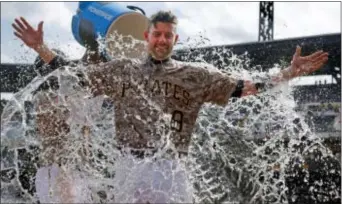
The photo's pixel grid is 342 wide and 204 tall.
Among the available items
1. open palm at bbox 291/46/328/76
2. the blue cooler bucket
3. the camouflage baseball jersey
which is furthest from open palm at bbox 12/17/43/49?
the blue cooler bucket

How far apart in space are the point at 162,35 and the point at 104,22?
2.54 metres

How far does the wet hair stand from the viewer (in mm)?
3590

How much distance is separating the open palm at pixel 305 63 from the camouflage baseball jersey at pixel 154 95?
1.72ft

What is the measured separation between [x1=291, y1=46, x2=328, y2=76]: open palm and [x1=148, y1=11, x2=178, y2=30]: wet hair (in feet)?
2.56

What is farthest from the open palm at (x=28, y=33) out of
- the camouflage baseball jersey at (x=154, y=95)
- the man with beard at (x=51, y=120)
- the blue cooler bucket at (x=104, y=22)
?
the blue cooler bucket at (x=104, y=22)

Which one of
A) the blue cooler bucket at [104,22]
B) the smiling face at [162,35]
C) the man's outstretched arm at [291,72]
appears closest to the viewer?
the smiling face at [162,35]

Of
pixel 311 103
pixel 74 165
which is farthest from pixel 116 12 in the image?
pixel 311 103

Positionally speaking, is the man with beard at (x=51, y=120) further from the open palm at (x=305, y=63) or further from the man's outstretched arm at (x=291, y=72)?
the open palm at (x=305, y=63)

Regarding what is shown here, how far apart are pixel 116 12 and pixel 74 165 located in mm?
2435

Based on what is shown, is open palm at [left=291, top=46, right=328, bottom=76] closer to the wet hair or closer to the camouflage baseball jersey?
the camouflage baseball jersey

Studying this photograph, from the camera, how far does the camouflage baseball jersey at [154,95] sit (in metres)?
3.41

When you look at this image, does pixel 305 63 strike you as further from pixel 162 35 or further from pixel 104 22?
pixel 104 22

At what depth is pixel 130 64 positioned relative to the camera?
11.6 feet

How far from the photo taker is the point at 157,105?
3459mm
